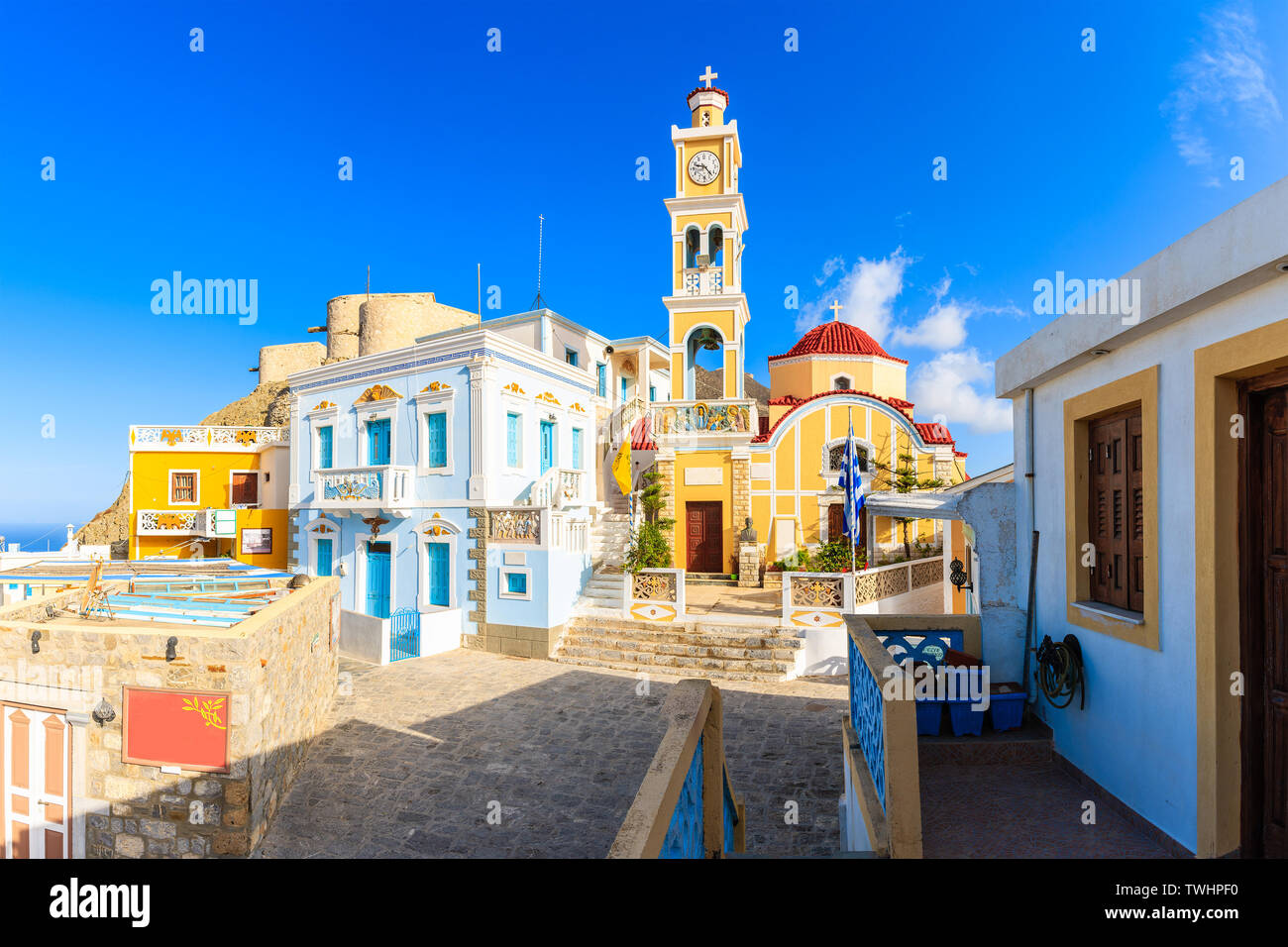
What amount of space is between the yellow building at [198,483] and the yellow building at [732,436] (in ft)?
47.2

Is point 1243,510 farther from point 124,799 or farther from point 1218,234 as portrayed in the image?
point 124,799

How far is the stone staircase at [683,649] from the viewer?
37.7 ft

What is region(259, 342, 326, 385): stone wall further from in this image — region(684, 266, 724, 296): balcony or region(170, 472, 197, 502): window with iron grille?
region(684, 266, 724, 296): balcony

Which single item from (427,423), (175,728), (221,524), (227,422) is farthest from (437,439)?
(227,422)

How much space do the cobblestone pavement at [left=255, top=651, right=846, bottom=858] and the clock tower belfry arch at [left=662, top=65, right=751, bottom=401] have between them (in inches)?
392

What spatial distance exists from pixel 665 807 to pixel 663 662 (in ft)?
33.4

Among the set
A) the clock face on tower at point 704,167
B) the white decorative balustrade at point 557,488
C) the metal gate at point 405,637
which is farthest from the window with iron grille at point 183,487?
the clock face on tower at point 704,167

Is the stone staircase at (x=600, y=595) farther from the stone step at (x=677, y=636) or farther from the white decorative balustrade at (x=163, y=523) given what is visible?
the white decorative balustrade at (x=163, y=523)

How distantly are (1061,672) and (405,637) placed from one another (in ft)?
40.7

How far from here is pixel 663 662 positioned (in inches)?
473

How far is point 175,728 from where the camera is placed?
6004 millimetres

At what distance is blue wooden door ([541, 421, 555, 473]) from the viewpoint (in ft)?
54.7

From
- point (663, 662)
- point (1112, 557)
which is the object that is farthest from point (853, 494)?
point (1112, 557)

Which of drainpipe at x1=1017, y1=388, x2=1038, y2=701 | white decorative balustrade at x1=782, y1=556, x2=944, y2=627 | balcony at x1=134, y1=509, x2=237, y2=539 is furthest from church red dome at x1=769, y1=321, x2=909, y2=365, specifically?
balcony at x1=134, y1=509, x2=237, y2=539
